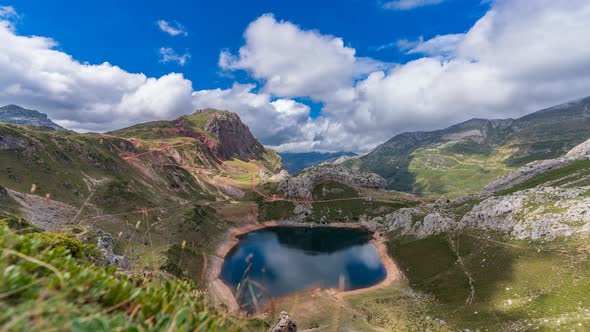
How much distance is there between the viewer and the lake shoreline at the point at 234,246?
235 ft

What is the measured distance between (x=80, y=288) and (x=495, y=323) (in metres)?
60.8

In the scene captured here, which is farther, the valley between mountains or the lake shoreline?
the lake shoreline

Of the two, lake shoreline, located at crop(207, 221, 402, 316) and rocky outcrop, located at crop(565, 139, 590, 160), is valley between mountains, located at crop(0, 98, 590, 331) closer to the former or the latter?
lake shoreline, located at crop(207, 221, 402, 316)

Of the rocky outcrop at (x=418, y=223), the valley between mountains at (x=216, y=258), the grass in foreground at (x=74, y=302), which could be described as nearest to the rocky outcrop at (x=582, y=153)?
the valley between mountains at (x=216, y=258)

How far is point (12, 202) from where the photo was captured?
71.1m

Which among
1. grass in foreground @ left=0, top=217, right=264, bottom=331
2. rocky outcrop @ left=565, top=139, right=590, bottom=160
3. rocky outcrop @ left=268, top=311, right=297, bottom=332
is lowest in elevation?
rocky outcrop @ left=268, top=311, right=297, bottom=332

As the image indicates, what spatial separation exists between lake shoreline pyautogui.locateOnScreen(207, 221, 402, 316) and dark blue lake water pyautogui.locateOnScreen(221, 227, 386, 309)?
2074 mm

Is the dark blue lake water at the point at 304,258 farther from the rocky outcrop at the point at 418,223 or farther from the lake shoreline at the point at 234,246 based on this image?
the rocky outcrop at the point at 418,223

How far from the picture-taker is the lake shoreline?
71500 millimetres

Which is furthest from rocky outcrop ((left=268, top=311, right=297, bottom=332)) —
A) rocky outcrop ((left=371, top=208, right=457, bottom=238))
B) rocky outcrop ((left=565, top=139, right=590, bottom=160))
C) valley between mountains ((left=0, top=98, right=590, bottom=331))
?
rocky outcrop ((left=565, top=139, right=590, bottom=160))

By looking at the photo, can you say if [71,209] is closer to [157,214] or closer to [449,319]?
[157,214]

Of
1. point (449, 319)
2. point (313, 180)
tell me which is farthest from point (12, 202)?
point (313, 180)

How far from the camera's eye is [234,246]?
405ft

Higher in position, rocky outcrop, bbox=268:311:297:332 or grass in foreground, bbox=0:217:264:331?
grass in foreground, bbox=0:217:264:331
